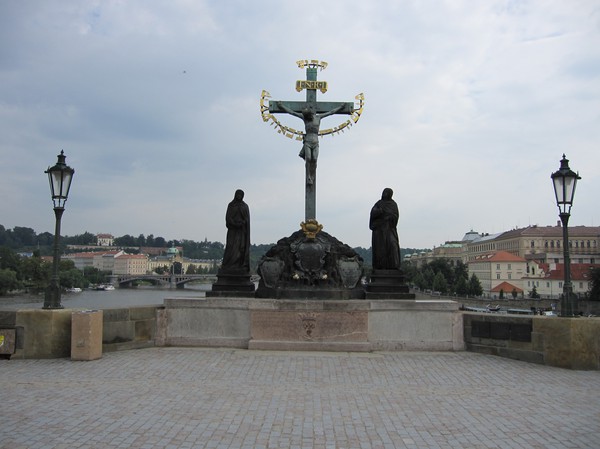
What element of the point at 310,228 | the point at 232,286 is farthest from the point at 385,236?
the point at 232,286

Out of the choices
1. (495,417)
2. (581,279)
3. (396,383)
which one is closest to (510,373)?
(396,383)

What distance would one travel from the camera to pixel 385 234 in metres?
12.1

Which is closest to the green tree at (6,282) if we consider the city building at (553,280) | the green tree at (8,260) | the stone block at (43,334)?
the green tree at (8,260)

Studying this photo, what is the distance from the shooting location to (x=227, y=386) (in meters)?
7.65

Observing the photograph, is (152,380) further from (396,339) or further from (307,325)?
(396,339)

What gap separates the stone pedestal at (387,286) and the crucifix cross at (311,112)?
284 cm

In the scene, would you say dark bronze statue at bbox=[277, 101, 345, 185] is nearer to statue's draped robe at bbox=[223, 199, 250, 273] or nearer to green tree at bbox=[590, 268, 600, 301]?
statue's draped robe at bbox=[223, 199, 250, 273]

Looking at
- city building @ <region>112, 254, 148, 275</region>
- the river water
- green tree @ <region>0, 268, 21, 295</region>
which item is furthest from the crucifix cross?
city building @ <region>112, 254, 148, 275</region>

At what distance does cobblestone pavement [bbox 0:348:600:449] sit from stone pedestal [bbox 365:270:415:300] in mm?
1907

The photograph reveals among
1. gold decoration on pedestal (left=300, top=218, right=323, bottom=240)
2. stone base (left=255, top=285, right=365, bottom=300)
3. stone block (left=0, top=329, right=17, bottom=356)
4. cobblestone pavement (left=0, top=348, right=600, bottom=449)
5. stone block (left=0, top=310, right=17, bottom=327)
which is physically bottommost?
cobblestone pavement (left=0, top=348, right=600, bottom=449)

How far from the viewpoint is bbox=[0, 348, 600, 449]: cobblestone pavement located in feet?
18.1

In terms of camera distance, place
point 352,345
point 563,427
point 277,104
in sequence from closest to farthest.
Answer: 1. point 563,427
2. point 352,345
3. point 277,104

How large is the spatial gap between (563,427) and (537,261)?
380 feet

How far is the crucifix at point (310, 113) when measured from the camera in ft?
46.0
